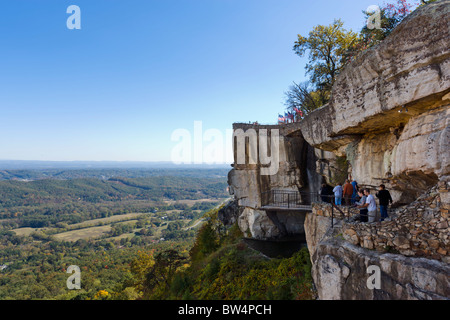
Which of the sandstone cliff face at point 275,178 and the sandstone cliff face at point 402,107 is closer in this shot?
the sandstone cliff face at point 402,107

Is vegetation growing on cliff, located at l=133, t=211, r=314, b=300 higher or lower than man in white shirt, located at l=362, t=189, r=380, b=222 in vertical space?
lower

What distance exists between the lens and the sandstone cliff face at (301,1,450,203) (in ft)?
23.7

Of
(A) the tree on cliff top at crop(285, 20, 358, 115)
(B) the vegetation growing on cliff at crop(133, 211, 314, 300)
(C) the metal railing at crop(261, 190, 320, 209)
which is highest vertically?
(A) the tree on cliff top at crop(285, 20, 358, 115)

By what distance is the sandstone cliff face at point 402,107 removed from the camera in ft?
23.7

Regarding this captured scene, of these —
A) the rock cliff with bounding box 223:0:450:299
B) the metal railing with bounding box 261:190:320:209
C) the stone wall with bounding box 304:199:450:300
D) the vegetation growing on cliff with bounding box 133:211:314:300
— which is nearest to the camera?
the stone wall with bounding box 304:199:450:300

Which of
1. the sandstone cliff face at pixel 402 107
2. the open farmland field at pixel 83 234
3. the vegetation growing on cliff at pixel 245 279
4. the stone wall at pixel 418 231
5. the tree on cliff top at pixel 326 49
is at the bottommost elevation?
the open farmland field at pixel 83 234

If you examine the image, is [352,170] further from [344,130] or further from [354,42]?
[354,42]

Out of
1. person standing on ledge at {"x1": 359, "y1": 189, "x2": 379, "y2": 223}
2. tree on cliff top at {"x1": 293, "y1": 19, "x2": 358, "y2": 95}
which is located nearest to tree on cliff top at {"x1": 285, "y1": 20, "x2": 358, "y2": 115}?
tree on cliff top at {"x1": 293, "y1": 19, "x2": 358, "y2": 95}

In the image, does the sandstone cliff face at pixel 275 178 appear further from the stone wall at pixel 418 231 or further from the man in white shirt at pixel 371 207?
the stone wall at pixel 418 231

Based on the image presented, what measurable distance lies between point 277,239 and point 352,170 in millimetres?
9953

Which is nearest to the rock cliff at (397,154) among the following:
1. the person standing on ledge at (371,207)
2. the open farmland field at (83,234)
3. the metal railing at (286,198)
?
the person standing on ledge at (371,207)

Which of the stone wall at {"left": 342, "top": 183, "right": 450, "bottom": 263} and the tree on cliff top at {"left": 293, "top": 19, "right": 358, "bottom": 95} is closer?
the stone wall at {"left": 342, "top": 183, "right": 450, "bottom": 263}

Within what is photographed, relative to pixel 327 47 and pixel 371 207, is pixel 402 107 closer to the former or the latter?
pixel 371 207

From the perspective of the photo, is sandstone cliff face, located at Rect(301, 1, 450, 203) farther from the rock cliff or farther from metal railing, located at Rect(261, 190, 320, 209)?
metal railing, located at Rect(261, 190, 320, 209)
